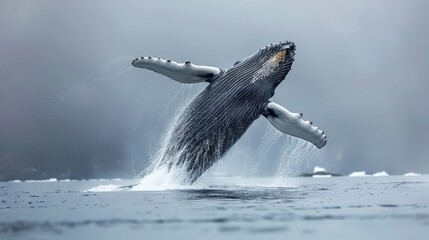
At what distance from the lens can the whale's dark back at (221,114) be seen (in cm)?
1212

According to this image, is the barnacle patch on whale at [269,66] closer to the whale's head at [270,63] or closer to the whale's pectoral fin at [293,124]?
the whale's head at [270,63]

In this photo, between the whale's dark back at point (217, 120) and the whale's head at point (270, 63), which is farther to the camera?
the whale's head at point (270, 63)

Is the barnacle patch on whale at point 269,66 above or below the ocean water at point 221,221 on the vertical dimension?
above

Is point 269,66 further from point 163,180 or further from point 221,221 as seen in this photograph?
point 221,221

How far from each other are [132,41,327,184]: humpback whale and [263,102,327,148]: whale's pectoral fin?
227 mm

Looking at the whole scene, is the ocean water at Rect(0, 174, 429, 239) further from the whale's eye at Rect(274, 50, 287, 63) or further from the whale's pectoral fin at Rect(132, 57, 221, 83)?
the whale's eye at Rect(274, 50, 287, 63)

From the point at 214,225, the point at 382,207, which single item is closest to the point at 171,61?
the point at 382,207

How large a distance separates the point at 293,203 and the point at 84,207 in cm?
265

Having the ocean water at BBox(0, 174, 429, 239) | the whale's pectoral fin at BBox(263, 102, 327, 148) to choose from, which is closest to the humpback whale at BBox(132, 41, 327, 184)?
the whale's pectoral fin at BBox(263, 102, 327, 148)

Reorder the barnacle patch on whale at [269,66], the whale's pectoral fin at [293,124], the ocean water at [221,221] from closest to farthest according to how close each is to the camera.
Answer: the ocean water at [221,221] < the barnacle patch on whale at [269,66] < the whale's pectoral fin at [293,124]

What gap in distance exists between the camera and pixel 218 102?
480 inches

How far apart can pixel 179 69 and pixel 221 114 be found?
124cm

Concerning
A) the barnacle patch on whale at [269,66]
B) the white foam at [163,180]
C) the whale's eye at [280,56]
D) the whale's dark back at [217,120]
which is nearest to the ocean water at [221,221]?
the whale's dark back at [217,120]

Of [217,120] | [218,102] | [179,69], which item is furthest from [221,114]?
[179,69]
